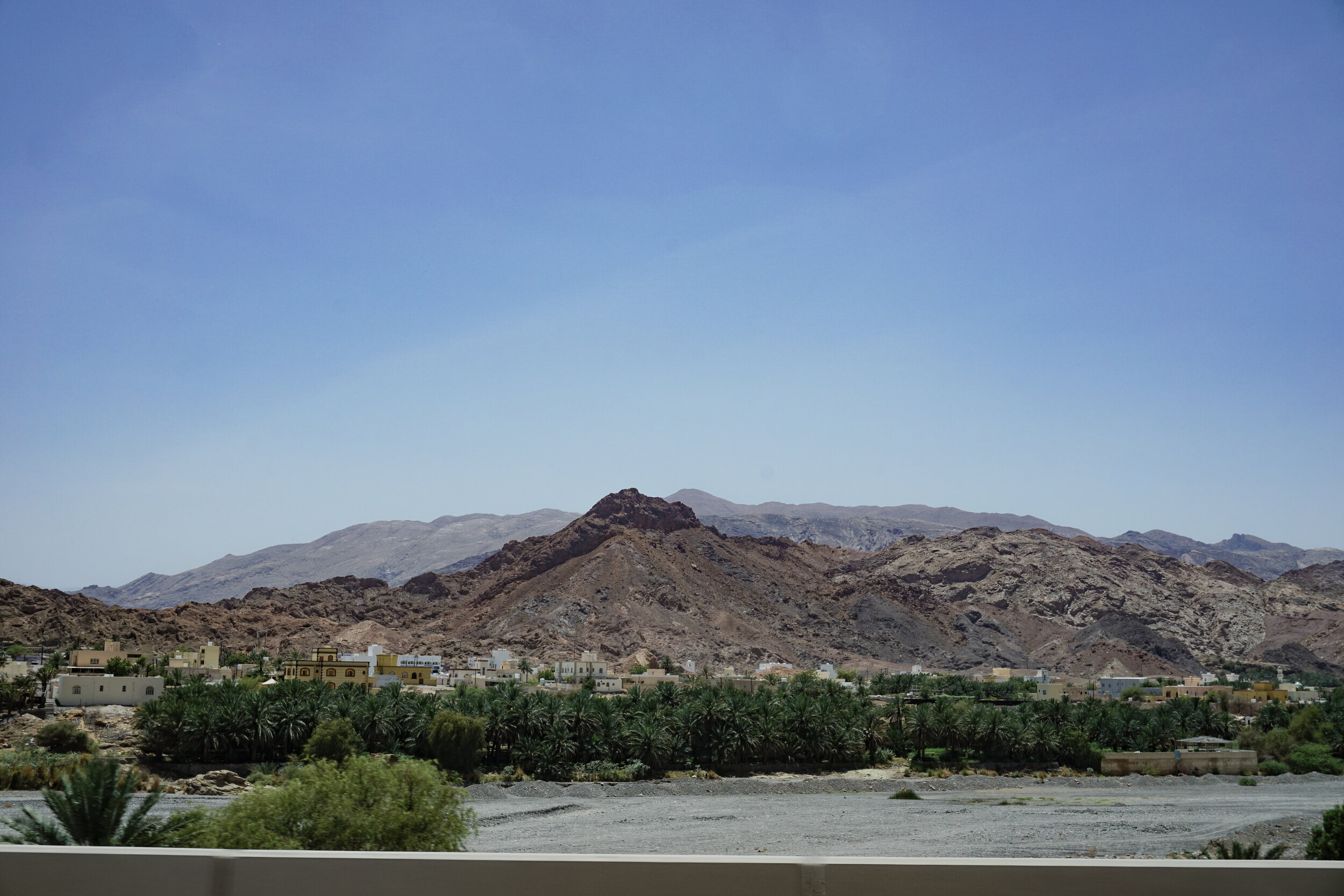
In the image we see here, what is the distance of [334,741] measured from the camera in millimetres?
42156

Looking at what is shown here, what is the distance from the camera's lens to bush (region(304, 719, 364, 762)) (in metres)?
41.8

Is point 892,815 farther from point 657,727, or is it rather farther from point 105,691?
point 105,691

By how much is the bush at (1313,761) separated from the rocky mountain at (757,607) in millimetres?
65515

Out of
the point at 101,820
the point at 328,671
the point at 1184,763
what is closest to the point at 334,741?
the point at 328,671

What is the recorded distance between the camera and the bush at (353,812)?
14.3 m

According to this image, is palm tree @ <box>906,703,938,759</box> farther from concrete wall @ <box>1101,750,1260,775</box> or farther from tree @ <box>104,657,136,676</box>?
tree @ <box>104,657,136,676</box>

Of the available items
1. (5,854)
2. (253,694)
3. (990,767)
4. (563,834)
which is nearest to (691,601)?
(990,767)

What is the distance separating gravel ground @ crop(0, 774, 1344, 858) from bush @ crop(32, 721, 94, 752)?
7.25 metres

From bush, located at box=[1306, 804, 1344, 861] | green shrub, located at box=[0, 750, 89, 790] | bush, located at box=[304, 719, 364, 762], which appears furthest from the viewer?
bush, located at box=[304, 719, 364, 762]

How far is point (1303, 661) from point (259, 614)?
129 metres

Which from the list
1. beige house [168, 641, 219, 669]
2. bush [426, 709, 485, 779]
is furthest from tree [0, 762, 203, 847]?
beige house [168, 641, 219, 669]

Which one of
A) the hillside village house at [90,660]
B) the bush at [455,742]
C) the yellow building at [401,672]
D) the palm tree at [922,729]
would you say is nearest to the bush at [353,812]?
the bush at [455,742]

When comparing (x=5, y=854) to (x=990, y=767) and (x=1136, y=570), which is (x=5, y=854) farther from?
(x=1136, y=570)

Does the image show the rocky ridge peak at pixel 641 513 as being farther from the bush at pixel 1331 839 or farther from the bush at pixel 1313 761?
the bush at pixel 1331 839
